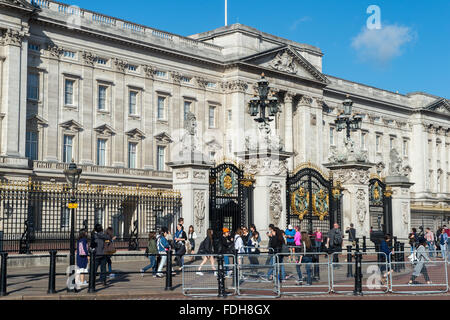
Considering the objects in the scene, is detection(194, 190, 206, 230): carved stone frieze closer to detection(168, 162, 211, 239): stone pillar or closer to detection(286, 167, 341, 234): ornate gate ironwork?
detection(168, 162, 211, 239): stone pillar

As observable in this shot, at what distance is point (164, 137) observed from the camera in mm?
58406

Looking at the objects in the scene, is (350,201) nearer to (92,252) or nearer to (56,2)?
(92,252)

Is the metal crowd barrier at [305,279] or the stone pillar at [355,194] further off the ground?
the stone pillar at [355,194]

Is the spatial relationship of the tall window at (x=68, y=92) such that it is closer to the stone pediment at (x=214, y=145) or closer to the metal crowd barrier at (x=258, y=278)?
the stone pediment at (x=214, y=145)

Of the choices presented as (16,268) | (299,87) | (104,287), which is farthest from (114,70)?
(104,287)

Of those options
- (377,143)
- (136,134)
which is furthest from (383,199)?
(377,143)

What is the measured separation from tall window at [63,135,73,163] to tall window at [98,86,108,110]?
13.0 feet

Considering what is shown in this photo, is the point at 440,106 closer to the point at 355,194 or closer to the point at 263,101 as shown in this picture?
the point at 355,194

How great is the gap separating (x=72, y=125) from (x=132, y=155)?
650cm

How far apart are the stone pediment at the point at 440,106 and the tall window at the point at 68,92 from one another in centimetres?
5345

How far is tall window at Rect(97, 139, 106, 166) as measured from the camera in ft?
176

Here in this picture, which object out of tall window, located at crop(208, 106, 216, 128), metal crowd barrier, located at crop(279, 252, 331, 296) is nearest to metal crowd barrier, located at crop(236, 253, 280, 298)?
metal crowd barrier, located at crop(279, 252, 331, 296)

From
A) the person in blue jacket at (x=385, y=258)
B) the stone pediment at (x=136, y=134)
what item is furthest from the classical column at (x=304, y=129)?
the person in blue jacket at (x=385, y=258)

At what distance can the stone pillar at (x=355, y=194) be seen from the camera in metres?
29.7
